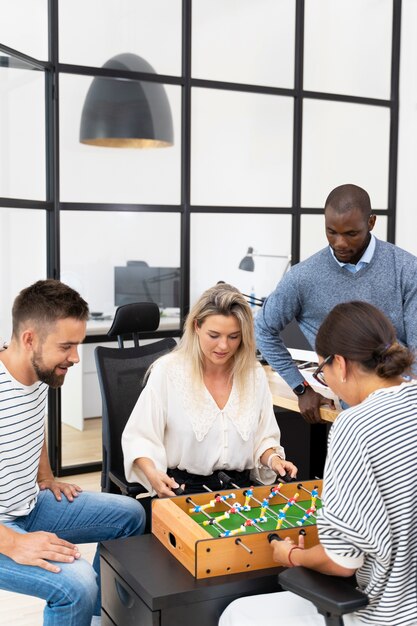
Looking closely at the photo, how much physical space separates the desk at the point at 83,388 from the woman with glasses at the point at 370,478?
10.3 ft

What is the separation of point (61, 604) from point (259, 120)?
3.89 m

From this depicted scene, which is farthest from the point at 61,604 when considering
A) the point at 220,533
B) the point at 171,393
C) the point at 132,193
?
the point at 132,193

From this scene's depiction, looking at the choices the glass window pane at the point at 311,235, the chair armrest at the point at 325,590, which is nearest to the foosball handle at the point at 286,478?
the chair armrest at the point at 325,590

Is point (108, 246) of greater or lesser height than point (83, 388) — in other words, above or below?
above

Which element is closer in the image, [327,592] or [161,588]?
[327,592]

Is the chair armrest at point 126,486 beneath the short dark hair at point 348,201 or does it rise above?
beneath

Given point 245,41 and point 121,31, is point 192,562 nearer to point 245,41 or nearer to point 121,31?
point 121,31

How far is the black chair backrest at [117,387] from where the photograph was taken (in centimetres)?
315

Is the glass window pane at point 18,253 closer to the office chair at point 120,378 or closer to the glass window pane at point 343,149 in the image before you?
the office chair at point 120,378

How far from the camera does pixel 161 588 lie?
1.93m

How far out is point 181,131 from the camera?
5066mm

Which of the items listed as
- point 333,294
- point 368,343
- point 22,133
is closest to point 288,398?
point 333,294

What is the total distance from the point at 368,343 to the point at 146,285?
334cm

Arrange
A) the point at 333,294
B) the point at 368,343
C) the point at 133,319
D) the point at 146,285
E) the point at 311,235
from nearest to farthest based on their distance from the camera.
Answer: the point at 368,343
the point at 333,294
the point at 133,319
the point at 146,285
the point at 311,235
